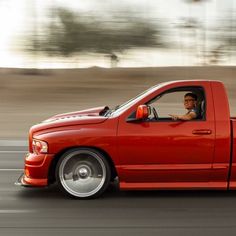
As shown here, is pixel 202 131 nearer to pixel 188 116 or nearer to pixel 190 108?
pixel 188 116

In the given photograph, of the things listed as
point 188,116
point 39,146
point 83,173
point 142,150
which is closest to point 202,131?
point 188,116

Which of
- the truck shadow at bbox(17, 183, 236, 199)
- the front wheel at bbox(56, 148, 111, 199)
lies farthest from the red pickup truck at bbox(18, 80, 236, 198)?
the truck shadow at bbox(17, 183, 236, 199)

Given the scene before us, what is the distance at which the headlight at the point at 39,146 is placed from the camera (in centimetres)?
771

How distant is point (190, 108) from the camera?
309 inches

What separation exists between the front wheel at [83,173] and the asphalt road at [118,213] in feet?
0.49

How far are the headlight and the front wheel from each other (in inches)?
10.0

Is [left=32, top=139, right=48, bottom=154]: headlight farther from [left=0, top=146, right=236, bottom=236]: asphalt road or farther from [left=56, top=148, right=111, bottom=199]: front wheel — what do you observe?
[left=0, top=146, right=236, bottom=236]: asphalt road

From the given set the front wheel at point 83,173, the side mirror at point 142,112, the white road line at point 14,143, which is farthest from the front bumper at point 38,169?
the white road line at point 14,143

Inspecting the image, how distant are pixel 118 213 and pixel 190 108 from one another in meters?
1.80

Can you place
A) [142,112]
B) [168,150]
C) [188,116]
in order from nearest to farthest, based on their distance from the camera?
[142,112], [168,150], [188,116]

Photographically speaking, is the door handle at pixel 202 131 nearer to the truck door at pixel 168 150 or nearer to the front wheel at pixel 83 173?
the truck door at pixel 168 150

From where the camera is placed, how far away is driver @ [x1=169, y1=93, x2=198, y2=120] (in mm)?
7707

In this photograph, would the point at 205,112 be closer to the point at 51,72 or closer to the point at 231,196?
the point at 231,196

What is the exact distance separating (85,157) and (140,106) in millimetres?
1019
